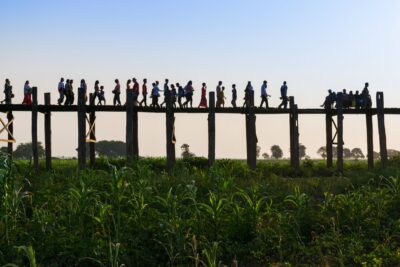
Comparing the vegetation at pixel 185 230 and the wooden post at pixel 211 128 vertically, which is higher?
the wooden post at pixel 211 128

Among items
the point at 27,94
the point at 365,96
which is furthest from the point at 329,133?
the point at 27,94

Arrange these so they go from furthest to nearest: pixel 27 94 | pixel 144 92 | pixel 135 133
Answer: pixel 135 133 → pixel 144 92 → pixel 27 94

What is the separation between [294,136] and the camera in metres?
21.4

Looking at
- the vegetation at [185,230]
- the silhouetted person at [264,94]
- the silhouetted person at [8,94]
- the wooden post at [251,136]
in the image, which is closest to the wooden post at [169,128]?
the wooden post at [251,136]

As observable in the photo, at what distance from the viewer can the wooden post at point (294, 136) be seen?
21203 mm

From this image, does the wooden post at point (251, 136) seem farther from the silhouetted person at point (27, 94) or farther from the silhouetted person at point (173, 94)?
the silhouetted person at point (27, 94)

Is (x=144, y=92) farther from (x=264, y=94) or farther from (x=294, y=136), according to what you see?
(x=294, y=136)

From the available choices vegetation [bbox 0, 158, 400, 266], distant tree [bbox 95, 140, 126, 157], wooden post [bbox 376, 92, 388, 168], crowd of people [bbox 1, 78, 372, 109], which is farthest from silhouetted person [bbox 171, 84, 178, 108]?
distant tree [bbox 95, 140, 126, 157]

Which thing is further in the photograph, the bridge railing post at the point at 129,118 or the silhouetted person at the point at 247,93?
the silhouetted person at the point at 247,93

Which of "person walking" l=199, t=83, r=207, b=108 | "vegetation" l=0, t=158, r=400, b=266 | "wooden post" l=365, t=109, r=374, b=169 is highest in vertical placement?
"person walking" l=199, t=83, r=207, b=108

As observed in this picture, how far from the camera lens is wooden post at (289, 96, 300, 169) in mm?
21203

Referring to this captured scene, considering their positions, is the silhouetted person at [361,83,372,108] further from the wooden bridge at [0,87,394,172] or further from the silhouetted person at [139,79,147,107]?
the silhouetted person at [139,79,147,107]

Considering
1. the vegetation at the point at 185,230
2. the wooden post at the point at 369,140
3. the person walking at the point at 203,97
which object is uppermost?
the person walking at the point at 203,97

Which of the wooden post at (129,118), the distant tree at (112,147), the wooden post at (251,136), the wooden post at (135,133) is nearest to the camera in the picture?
the wooden post at (129,118)
